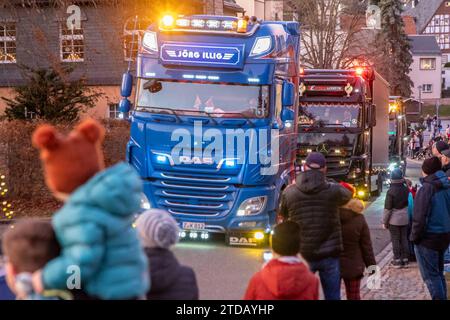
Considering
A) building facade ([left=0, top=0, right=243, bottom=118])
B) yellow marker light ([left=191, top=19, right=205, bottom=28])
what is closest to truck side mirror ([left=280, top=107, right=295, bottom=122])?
yellow marker light ([left=191, top=19, right=205, bottom=28])

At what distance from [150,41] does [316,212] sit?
6.65 m

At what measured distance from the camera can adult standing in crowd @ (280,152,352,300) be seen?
7.71 meters

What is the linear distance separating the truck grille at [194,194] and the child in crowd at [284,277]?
7576 mm

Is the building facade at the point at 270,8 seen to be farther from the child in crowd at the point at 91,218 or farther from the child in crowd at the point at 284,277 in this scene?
the child in crowd at the point at 91,218

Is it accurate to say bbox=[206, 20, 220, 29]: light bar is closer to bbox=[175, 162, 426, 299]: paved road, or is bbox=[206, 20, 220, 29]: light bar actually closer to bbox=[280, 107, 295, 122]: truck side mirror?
bbox=[280, 107, 295, 122]: truck side mirror

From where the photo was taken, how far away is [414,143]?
57.2m

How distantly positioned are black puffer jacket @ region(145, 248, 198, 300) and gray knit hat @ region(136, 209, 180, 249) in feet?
0.17

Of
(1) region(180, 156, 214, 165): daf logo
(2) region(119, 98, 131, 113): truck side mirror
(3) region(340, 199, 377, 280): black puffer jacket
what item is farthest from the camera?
(2) region(119, 98, 131, 113): truck side mirror

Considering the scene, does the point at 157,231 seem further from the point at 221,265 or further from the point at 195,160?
the point at 195,160

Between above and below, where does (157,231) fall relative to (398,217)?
above

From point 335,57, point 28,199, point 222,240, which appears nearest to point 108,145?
point 28,199

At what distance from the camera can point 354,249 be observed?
26.6ft

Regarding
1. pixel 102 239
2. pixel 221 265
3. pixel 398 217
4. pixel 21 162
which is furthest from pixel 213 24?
pixel 102 239

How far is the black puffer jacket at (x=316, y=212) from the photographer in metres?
7.71
